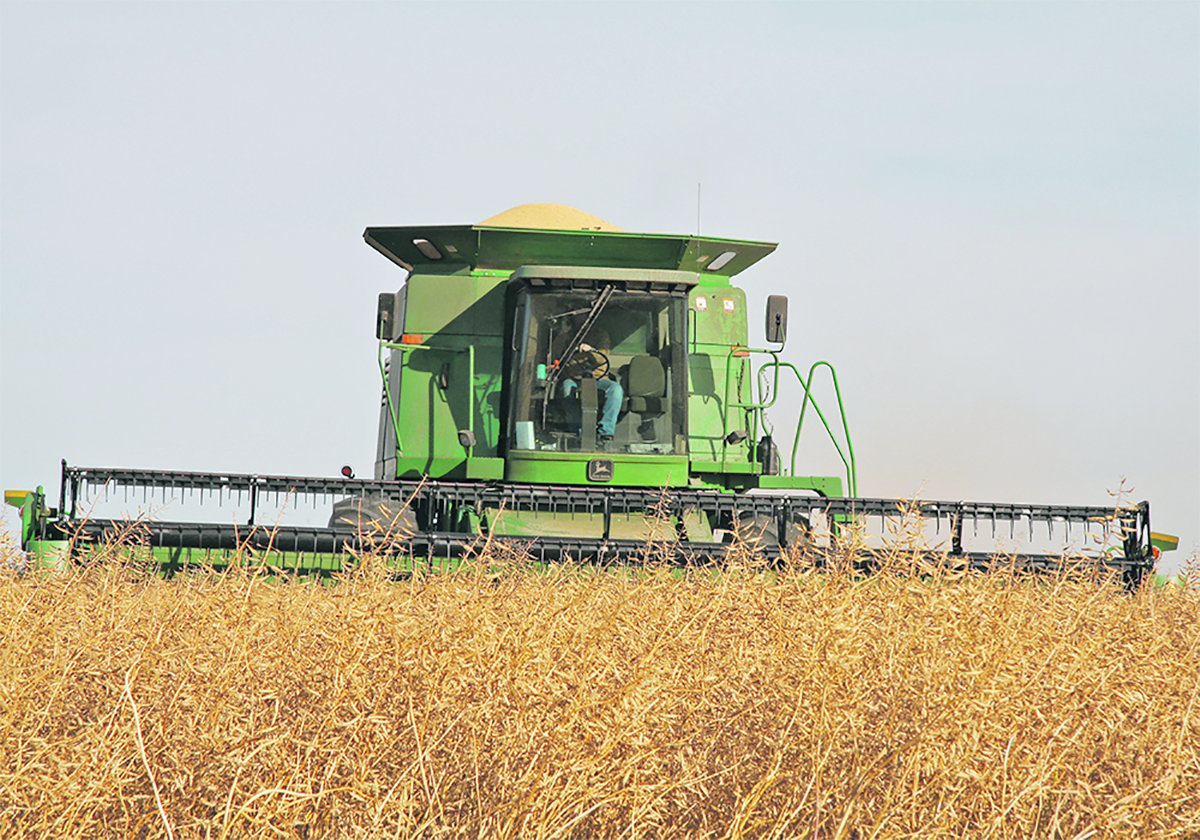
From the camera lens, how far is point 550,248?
933cm

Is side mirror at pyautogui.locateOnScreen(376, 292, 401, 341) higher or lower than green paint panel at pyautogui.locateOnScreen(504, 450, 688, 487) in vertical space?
higher

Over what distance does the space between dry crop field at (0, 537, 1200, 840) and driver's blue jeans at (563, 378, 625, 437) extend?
4.81 meters

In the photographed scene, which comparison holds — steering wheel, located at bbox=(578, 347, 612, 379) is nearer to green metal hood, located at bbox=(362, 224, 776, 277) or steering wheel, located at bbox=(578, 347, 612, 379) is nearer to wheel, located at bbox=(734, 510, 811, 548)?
green metal hood, located at bbox=(362, 224, 776, 277)

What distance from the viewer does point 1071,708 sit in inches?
125

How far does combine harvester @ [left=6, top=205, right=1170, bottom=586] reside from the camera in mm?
7430

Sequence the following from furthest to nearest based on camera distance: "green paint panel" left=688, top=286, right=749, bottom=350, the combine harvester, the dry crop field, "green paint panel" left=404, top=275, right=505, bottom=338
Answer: "green paint panel" left=688, top=286, right=749, bottom=350 < "green paint panel" left=404, top=275, right=505, bottom=338 < the combine harvester < the dry crop field

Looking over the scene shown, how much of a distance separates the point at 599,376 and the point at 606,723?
5987 millimetres

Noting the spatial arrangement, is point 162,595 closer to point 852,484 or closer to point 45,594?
point 45,594

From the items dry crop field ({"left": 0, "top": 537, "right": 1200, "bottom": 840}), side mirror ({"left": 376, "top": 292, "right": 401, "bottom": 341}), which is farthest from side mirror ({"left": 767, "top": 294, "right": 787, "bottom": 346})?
dry crop field ({"left": 0, "top": 537, "right": 1200, "bottom": 840})

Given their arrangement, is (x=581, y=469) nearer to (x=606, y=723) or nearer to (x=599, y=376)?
(x=599, y=376)

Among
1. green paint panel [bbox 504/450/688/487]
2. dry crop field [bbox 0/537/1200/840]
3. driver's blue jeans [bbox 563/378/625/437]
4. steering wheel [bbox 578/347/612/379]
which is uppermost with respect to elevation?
steering wheel [bbox 578/347/612/379]

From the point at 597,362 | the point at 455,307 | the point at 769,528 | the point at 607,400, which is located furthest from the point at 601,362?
the point at 769,528

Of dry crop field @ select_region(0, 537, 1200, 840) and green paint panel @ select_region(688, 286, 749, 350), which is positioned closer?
dry crop field @ select_region(0, 537, 1200, 840)

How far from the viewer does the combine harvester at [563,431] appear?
24.4ft
